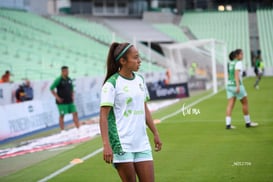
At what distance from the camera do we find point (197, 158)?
1077cm

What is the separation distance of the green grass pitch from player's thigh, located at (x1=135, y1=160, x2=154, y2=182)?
3251 millimetres

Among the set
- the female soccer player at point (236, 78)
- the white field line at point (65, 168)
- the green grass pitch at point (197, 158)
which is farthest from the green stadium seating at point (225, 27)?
the white field line at point (65, 168)

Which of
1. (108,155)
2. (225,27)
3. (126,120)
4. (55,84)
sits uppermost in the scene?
(225,27)

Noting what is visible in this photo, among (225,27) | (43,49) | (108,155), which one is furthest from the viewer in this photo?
(225,27)

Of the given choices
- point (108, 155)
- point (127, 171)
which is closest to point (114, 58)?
point (108, 155)

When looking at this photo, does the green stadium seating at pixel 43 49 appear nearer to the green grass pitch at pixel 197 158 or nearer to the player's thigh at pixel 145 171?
the green grass pitch at pixel 197 158

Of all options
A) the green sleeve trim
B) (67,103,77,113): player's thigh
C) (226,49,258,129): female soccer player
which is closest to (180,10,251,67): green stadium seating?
(67,103,77,113): player's thigh

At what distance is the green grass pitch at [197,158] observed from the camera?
9234mm

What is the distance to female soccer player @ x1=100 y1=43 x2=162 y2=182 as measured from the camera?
18.6ft

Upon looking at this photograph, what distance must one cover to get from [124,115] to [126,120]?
5 cm

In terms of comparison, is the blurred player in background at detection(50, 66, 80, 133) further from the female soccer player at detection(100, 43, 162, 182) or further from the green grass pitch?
the female soccer player at detection(100, 43, 162, 182)

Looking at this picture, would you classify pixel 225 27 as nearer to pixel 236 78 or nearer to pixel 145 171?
pixel 236 78

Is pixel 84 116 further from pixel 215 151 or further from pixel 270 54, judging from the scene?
pixel 270 54

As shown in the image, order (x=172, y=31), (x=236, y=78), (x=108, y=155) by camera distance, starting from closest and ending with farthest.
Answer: (x=108, y=155) → (x=236, y=78) → (x=172, y=31)
